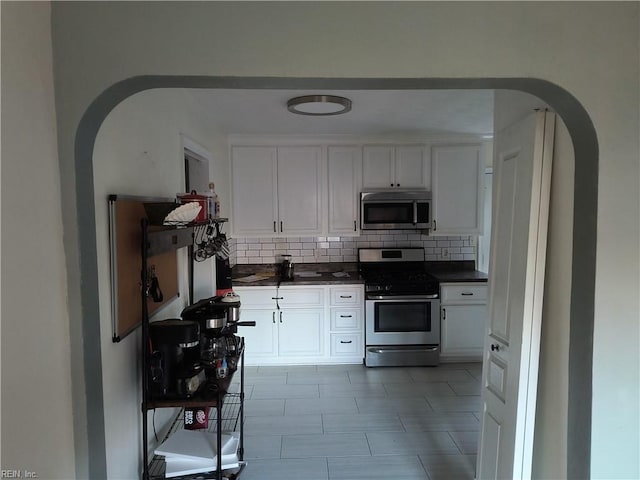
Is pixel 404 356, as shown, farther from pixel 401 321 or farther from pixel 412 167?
pixel 412 167

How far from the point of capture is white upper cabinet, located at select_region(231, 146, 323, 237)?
4.50 meters

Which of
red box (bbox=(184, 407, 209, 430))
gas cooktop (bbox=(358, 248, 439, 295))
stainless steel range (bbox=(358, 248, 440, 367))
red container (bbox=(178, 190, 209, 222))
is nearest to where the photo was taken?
red box (bbox=(184, 407, 209, 430))

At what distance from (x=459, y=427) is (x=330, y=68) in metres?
2.72

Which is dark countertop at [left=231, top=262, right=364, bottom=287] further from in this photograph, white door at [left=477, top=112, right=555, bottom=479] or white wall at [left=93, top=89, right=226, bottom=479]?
white door at [left=477, top=112, right=555, bottom=479]

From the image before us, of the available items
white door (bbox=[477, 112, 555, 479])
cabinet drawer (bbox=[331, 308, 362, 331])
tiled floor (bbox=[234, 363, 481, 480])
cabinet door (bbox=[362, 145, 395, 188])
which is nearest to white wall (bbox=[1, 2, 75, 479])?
tiled floor (bbox=[234, 363, 481, 480])

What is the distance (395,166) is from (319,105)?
173cm

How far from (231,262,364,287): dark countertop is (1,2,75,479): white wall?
2.88 metres

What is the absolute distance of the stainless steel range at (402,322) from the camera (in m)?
4.23

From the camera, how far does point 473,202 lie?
4.56 m

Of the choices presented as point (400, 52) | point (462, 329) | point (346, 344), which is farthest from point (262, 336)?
point (400, 52)

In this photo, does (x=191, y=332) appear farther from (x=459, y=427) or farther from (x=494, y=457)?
(x=459, y=427)

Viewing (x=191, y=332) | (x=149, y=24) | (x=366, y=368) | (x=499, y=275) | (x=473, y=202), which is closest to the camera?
(x=149, y=24)

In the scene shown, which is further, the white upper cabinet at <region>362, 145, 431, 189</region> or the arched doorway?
the white upper cabinet at <region>362, 145, 431, 189</region>

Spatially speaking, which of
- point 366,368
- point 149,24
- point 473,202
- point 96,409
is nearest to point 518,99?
point 149,24
